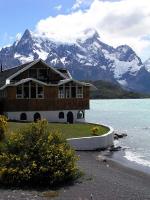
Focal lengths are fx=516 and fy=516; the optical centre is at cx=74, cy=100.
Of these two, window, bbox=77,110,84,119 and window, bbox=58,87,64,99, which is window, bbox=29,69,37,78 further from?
window, bbox=77,110,84,119

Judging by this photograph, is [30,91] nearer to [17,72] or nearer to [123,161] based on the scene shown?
[17,72]

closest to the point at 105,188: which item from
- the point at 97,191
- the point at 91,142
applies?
the point at 97,191

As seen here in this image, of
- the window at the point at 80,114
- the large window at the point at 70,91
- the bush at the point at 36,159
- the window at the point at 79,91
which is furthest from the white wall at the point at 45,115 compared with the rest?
the bush at the point at 36,159

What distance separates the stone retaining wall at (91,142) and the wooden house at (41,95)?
61.2ft

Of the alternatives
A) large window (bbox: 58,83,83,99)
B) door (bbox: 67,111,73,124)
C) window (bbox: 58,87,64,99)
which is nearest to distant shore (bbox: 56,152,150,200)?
window (bbox: 58,87,64,99)

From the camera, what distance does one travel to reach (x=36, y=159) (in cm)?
2462

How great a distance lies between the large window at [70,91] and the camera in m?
66.9

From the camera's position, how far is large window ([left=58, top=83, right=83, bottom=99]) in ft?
219

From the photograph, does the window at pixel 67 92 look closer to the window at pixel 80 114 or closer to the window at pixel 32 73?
the window at pixel 80 114

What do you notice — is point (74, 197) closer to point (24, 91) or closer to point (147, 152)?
point (147, 152)

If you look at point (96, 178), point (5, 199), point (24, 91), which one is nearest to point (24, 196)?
point (5, 199)

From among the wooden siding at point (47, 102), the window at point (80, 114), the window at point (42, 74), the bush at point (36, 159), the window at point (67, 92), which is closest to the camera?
the bush at point (36, 159)

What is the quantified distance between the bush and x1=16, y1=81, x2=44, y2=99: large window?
39.1 metres

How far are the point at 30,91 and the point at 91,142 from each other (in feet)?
71.9
